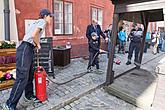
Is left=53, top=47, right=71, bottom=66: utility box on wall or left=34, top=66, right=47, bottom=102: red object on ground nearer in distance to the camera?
left=34, top=66, right=47, bottom=102: red object on ground

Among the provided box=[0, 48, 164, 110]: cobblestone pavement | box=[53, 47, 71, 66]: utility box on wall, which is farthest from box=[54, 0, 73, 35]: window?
box=[0, 48, 164, 110]: cobblestone pavement

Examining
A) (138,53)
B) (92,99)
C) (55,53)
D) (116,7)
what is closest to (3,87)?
(92,99)

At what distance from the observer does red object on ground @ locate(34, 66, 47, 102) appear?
4.28 meters

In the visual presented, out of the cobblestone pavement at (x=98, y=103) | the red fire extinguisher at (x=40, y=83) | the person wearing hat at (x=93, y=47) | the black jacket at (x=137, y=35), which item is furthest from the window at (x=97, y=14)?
the red fire extinguisher at (x=40, y=83)

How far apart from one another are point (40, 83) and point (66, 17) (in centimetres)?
568

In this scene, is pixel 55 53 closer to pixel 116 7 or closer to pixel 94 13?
pixel 116 7

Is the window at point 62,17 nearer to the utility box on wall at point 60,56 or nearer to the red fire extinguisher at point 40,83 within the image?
the utility box on wall at point 60,56

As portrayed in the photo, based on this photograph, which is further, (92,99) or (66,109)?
(92,99)

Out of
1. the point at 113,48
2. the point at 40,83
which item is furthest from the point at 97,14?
the point at 40,83

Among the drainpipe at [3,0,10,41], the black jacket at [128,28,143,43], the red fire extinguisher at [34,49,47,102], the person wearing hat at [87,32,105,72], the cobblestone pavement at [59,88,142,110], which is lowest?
the cobblestone pavement at [59,88,142,110]

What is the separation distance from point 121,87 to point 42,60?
2.41 meters

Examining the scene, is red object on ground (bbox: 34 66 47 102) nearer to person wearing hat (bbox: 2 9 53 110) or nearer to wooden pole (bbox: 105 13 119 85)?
person wearing hat (bbox: 2 9 53 110)

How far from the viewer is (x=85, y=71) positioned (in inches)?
285

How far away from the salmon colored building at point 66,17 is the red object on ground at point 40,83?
349cm
